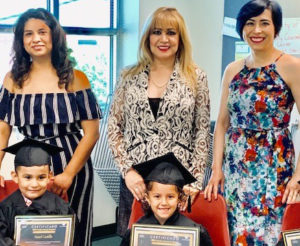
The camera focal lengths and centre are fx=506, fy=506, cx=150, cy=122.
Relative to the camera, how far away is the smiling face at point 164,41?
252 cm

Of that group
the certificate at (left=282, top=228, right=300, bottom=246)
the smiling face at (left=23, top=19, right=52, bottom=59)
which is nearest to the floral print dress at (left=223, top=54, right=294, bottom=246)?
the certificate at (left=282, top=228, right=300, bottom=246)

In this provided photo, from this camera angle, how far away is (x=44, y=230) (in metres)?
2.15

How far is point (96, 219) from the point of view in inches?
181

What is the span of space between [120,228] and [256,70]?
1.12 meters

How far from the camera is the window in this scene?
4.64m

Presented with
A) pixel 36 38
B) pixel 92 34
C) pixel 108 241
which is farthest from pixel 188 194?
pixel 92 34

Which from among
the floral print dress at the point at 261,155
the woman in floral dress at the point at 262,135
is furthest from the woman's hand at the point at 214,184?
the floral print dress at the point at 261,155

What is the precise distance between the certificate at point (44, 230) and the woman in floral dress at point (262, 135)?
700mm

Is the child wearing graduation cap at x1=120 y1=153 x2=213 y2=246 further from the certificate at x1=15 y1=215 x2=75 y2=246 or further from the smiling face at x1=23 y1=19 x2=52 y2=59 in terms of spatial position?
the smiling face at x1=23 y1=19 x2=52 y2=59

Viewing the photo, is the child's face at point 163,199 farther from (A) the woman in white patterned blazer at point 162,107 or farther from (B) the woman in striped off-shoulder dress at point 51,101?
(B) the woman in striped off-shoulder dress at point 51,101

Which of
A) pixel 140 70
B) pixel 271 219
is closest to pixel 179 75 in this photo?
pixel 140 70

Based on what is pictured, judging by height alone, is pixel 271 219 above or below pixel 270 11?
below

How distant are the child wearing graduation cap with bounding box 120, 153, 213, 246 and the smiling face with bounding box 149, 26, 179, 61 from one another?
56 cm

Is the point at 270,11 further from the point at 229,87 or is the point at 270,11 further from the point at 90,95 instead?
the point at 90,95
